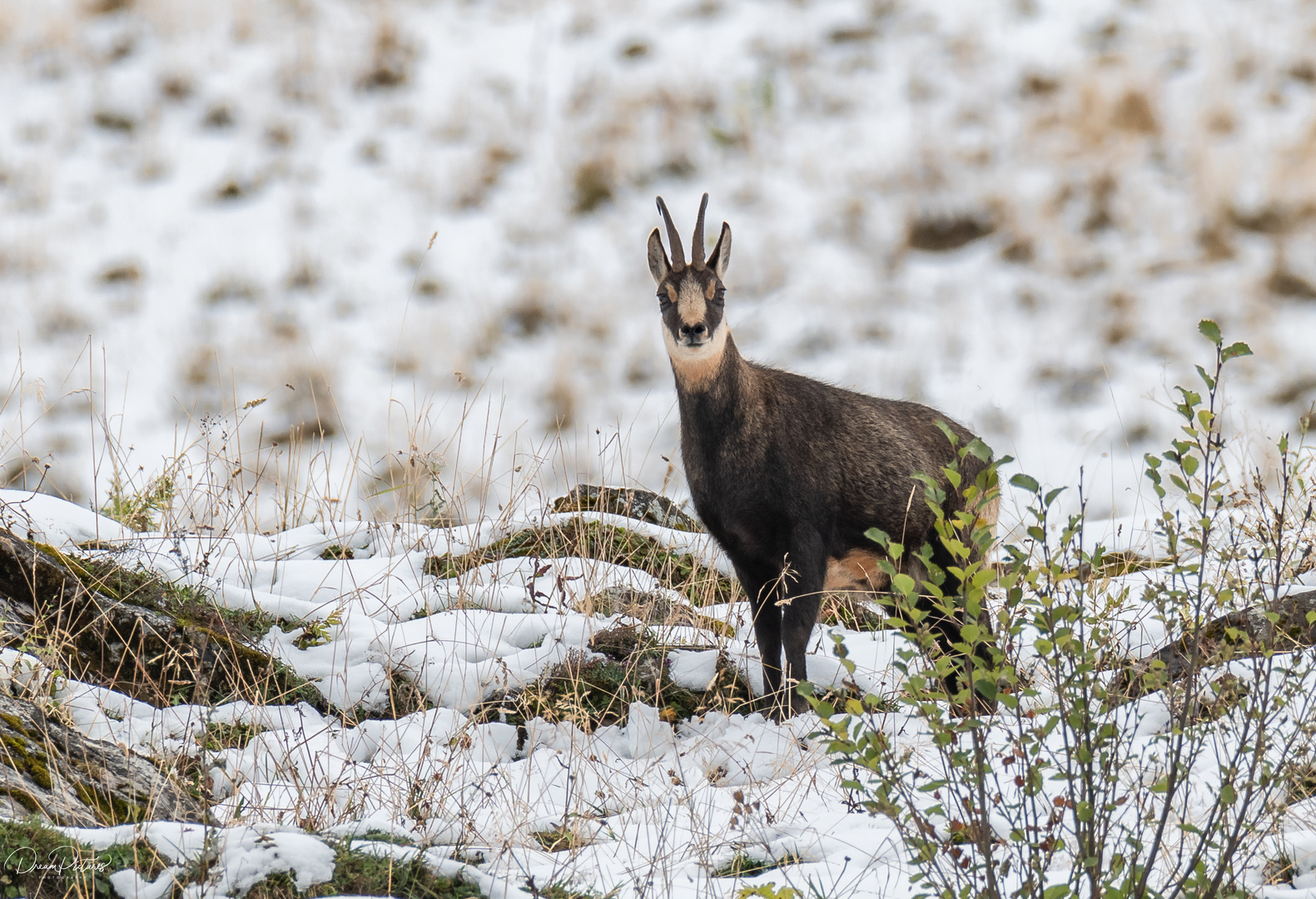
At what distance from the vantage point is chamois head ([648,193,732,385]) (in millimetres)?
5738

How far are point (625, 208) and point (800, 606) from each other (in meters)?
8.65

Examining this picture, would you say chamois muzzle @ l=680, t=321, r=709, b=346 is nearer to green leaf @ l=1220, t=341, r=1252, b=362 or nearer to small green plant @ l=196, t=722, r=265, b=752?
small green plant @ l=196, t=722, r=265, b=752

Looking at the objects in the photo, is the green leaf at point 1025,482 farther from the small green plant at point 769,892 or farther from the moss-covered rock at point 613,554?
the moss-covered rock at point 613,554

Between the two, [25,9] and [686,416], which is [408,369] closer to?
[686,416]

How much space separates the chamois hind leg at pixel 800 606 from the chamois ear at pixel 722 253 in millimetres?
1349

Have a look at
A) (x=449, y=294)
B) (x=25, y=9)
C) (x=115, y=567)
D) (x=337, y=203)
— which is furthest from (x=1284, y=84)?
(x=25, y=9)

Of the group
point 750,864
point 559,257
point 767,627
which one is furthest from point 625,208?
point 750,864

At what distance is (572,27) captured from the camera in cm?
1606

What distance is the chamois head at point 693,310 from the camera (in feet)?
18.8

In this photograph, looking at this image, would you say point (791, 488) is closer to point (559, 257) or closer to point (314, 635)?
point (314, 635)

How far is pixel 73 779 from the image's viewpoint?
359 cm

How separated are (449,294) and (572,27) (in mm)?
5314

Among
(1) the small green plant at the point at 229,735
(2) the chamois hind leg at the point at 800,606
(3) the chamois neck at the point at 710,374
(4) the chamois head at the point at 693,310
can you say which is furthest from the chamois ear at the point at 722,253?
(1) the small green plant at the point at 229,735

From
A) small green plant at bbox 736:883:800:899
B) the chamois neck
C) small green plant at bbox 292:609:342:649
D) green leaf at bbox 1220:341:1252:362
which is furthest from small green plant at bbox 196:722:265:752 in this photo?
green leaf at bbox 1220:341:1252:362
